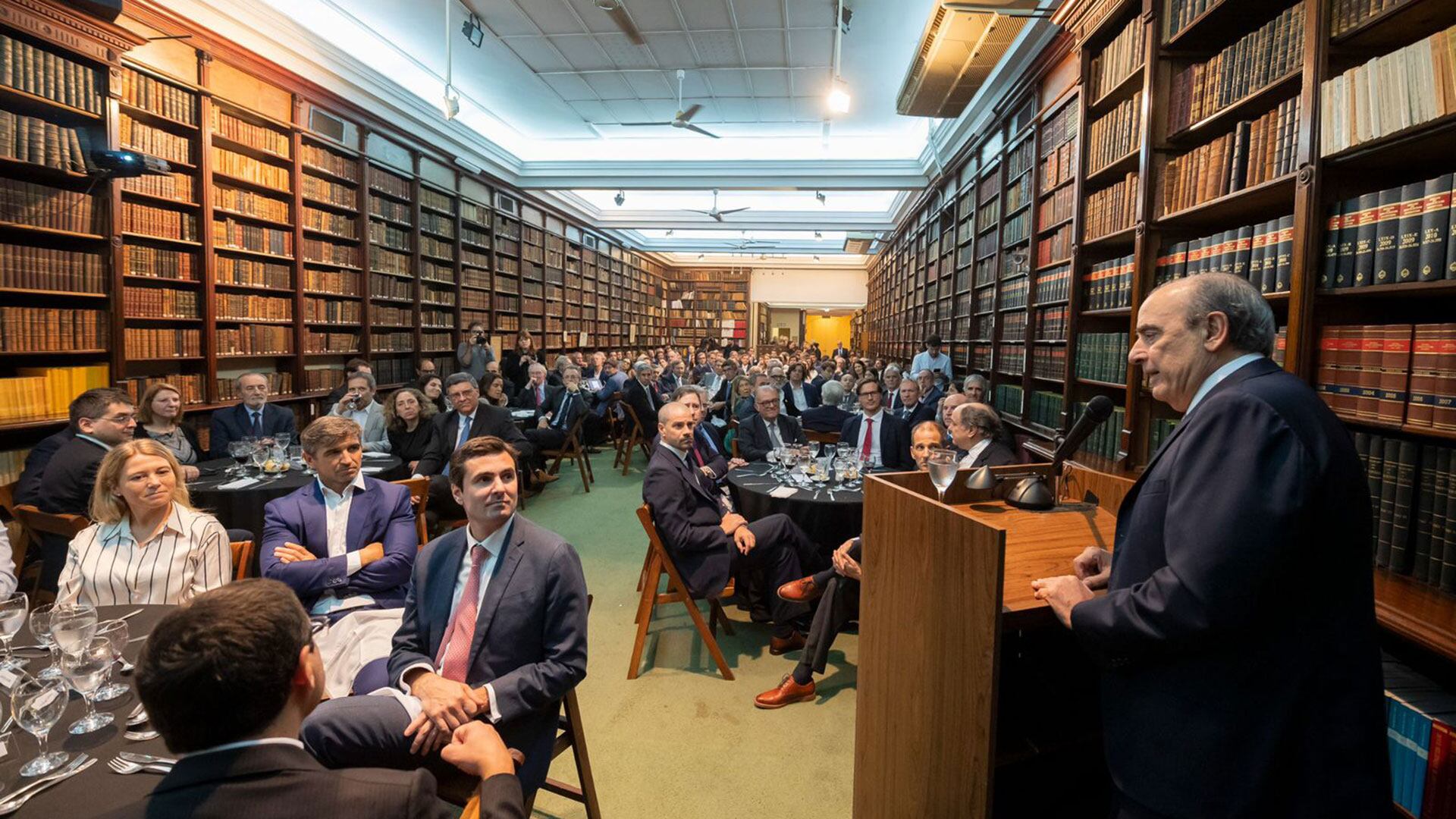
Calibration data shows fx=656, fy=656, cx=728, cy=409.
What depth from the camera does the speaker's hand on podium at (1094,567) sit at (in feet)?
4.69

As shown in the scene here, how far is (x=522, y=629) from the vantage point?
184cm

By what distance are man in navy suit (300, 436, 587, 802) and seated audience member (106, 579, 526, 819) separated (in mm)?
639

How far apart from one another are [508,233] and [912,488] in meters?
9.47

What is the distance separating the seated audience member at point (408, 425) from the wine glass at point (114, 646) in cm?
345

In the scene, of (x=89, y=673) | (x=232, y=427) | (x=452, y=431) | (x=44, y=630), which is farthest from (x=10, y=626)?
(x=232, y=427)

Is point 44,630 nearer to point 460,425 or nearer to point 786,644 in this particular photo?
point 786,644

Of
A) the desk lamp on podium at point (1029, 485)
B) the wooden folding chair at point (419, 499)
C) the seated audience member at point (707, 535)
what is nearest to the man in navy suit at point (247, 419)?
the wooden folding chair at point (419, 499)

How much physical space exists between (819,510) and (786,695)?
1027 millimetres

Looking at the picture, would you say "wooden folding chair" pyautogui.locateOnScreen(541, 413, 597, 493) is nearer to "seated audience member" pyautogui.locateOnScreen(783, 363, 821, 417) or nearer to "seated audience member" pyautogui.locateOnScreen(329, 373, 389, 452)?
"seated audience member" pyautogui.locateOnScreen(329, 373, 389, 452)

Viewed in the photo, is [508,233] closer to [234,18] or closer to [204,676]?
[234,18]

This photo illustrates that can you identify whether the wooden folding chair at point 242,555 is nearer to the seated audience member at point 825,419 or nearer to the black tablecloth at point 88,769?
the black tablecloth at point 88,769

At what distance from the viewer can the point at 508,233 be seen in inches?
396

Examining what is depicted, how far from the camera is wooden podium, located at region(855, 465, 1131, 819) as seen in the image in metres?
1.39

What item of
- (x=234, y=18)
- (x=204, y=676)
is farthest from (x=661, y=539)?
(x=234, y=18)
